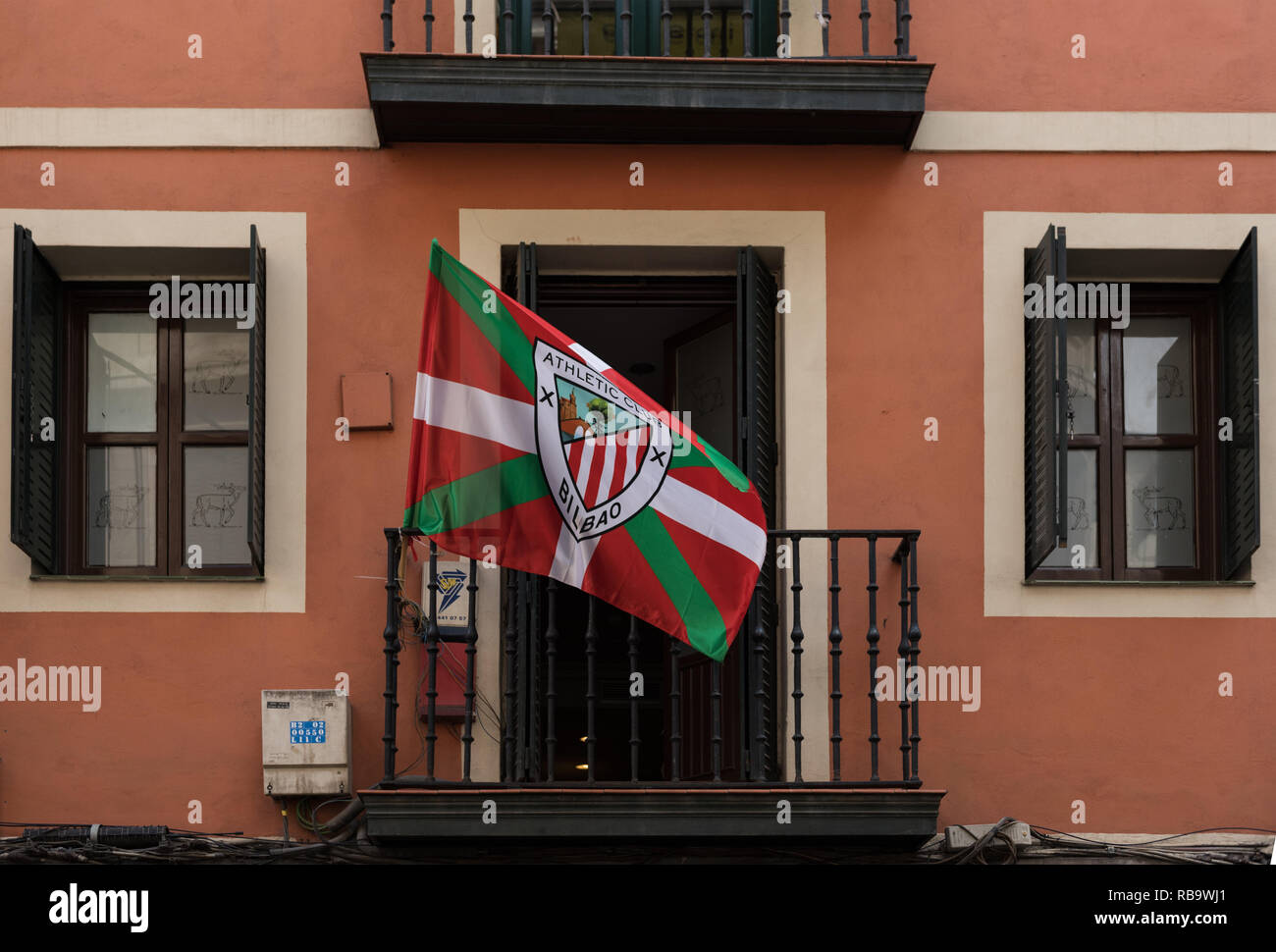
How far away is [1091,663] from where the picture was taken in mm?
8242

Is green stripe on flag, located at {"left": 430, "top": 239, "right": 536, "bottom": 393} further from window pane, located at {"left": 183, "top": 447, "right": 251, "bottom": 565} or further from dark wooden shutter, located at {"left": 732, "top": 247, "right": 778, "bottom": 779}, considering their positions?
window pane, located at {"left": 183, "top": 447, "right": 251, "bottom": 565}

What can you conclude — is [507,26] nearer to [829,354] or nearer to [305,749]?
[829,354]

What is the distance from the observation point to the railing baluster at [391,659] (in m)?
7.57

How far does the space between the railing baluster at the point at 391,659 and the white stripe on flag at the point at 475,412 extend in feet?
2.07

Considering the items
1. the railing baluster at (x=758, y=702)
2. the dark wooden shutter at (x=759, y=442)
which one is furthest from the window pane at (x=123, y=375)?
the railing baluster at (x=758, y=702)

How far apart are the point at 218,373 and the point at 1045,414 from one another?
396 centimetres

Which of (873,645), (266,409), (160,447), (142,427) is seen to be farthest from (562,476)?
(142,427)

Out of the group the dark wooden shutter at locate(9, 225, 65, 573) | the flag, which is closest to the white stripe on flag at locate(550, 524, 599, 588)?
the flag

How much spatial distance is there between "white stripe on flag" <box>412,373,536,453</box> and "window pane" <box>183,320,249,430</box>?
1537mm

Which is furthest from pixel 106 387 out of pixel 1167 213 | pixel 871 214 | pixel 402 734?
pixel 1167 213

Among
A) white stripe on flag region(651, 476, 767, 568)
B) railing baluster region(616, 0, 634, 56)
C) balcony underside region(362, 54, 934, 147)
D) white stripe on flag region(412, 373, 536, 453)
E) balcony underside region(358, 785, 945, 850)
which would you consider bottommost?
balcony underside region(358, 785, 945, 850)

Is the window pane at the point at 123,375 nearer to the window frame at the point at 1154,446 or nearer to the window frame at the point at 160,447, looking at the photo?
the window frame at the point at 160,447

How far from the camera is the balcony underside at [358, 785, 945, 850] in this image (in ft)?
24.6
